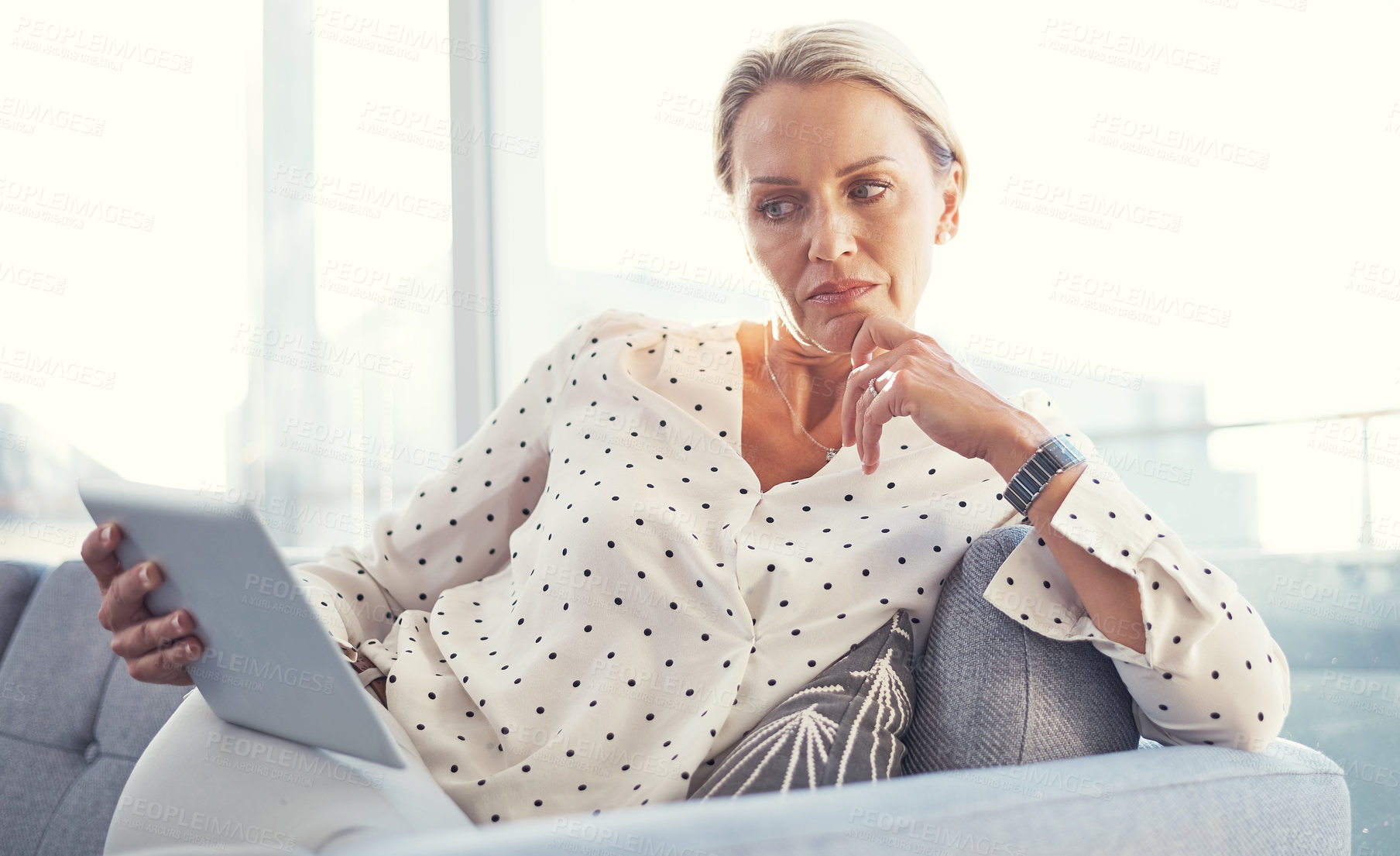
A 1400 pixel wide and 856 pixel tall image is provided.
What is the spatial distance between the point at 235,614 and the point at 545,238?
2.00 m

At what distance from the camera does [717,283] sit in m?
2.35

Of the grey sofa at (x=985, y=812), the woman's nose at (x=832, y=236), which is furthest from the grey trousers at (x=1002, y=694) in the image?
the woman's nose at (x=832, y=236)

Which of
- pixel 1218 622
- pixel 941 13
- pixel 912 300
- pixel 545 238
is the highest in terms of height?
pixel 941 13

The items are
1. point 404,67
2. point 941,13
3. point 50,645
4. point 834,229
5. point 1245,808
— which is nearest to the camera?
point 1245,808

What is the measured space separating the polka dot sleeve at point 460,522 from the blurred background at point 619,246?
1.38 ft

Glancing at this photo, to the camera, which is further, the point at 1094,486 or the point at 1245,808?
the point at 1094,486

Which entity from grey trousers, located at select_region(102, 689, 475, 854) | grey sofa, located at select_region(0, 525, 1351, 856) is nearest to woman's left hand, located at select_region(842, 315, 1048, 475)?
grey sofa, located at select_region(0, 525, 1351, 856)

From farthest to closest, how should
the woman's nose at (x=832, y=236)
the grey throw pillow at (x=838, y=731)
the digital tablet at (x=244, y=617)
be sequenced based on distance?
the woman's nose at (x=832, y=236) < the grey throw pillow at (x=838, y=731) < the digital tablet at (x=244, y=617)

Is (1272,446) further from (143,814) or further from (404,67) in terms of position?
(404,67)

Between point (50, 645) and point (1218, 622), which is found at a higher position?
point (1218, 622)

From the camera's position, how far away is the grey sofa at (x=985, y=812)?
500mm

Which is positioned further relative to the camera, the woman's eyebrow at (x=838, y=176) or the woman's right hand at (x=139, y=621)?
the woman's eyebrow at (x=838, y=176)

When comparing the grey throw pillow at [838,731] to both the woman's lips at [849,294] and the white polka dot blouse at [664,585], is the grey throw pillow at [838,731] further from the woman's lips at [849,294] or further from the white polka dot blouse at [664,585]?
the woman's lips at [849,294]

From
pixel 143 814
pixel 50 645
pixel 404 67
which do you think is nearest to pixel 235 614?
pixel 143 814
